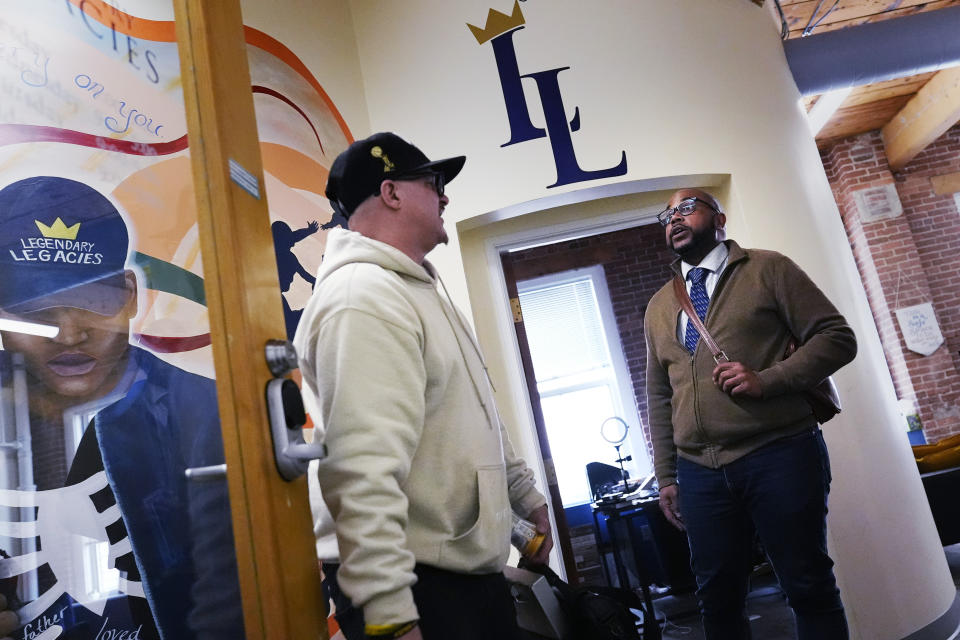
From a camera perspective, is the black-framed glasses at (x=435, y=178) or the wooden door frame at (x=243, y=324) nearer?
the wooden door frame at (x=243, y=324)

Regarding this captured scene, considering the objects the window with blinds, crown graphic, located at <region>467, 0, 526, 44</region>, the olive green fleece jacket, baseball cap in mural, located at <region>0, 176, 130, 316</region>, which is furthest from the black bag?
the window with blinds

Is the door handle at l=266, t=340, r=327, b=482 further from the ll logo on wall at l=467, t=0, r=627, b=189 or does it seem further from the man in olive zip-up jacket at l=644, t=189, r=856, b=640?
the ll logo on wall at l=467, t=0, r=627, b=189

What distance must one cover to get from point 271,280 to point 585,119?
2.50m

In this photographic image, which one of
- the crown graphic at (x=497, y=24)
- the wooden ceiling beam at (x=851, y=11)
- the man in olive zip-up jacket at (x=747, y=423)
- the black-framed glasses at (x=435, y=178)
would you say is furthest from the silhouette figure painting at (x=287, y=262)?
the wooden ceiling beam at (x=851, y=11)

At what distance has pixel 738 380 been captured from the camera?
6.95 ft

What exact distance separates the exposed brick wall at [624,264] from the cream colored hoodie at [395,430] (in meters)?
5.72

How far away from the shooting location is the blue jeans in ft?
6.76

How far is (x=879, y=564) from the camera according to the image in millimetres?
3176

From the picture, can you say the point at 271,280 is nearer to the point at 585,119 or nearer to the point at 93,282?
the point at 93,282

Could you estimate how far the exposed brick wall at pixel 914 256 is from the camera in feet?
24.3

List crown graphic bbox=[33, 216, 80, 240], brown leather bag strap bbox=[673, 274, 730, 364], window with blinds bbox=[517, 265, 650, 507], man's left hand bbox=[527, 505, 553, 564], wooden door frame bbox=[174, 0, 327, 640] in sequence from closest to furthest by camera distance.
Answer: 1. wooden door frame bbox=[174, 0, 327, 640]
2. crown graphic bbox=[33, 216, 80, 240]
3. man's left hand bbox=[527, 505, 553, 564]
4. brown leather bag strap bbox=[673, 274, 730, 364]
5. window with blinds bbox=[517, 265, 650, 507]

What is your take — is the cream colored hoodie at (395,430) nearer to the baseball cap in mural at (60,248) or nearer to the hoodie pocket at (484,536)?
the hoodie pocket at (484,536)

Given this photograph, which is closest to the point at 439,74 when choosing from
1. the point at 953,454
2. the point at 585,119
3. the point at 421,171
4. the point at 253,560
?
the point at 585,119

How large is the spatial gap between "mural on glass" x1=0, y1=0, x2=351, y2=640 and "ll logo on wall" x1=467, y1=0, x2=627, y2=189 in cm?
200
